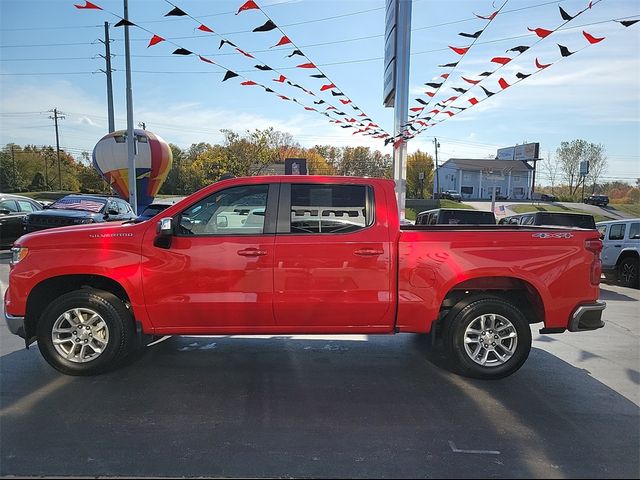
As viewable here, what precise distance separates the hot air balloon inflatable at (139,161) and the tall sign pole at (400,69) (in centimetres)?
2082

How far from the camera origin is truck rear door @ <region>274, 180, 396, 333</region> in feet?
14.4

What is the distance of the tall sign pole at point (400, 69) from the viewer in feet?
→ 42.8

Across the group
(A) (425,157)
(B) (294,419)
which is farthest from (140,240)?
(A) (425,157)

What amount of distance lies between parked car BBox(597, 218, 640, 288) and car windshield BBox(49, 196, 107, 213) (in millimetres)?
14060

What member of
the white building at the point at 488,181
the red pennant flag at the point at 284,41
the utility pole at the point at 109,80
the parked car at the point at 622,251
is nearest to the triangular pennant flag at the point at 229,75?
the red pennant flag at the point at 284,41

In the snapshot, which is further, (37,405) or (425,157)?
(425,157)

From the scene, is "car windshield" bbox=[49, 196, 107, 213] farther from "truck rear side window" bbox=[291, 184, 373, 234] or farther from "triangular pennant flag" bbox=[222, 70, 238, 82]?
"truck rear side window" bbox=[291, 184, 373, 234]

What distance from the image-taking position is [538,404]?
403cm

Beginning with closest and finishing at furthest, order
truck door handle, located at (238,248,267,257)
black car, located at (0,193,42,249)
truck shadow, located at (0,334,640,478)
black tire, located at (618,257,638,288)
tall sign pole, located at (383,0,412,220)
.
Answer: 1. truck shadow, located at (0,334,640,478)
2. truck door handle, located at (238,248,267,257)
3. black tire, located at (618,257,638,288)
4. tall sign pole, located at (383,0,412,220)
5. black car, located at (0,193,42,249)

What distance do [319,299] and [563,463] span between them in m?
2.28

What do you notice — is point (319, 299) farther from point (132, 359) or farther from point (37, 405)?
point (37, 405)

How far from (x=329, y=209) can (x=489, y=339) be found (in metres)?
2.01

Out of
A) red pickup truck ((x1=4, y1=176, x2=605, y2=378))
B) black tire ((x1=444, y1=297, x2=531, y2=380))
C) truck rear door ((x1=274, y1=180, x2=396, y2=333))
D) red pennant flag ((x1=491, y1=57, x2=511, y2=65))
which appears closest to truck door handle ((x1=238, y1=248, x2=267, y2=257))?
red pickup truck ((x1=4, y1=176, x2=605, y2=378))

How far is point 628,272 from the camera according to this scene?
38.1 feet
